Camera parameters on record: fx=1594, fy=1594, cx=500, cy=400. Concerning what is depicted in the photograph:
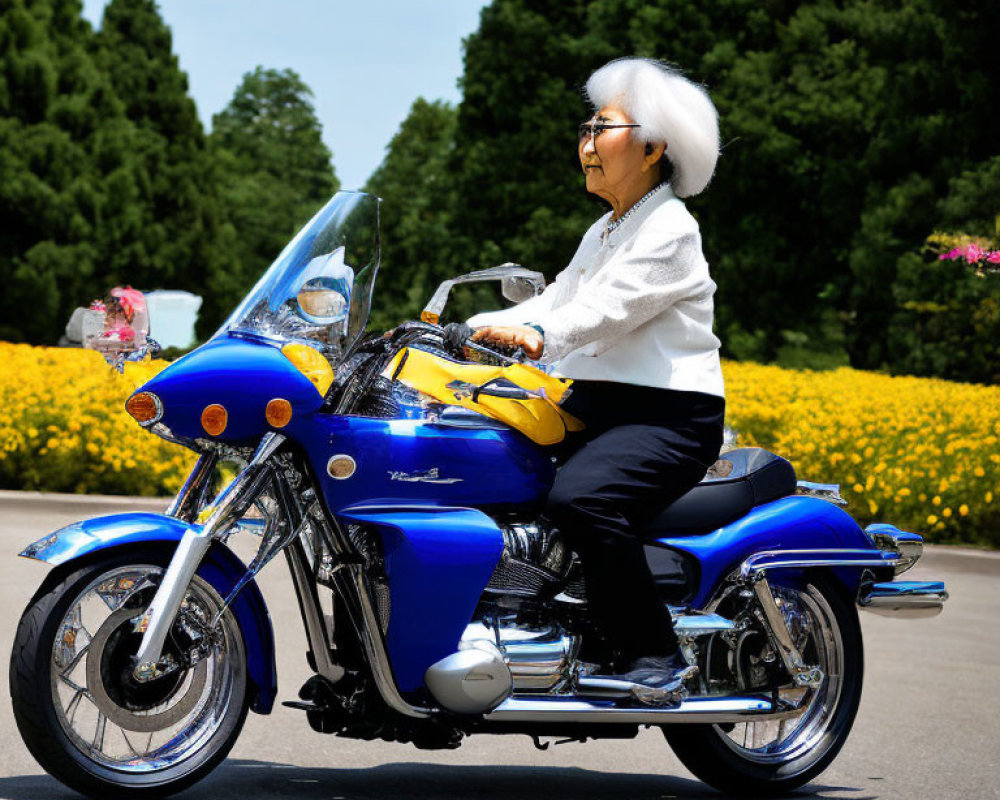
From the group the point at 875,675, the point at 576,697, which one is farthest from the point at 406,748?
the point at 875,675

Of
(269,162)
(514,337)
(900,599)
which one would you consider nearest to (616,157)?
(514,337)

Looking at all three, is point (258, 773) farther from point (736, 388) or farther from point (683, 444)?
point (736, 388)

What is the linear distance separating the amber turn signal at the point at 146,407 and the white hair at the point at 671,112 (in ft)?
5.44

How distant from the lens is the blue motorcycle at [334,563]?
4250 millimetres

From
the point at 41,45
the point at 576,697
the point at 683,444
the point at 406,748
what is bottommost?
the point at 406,748

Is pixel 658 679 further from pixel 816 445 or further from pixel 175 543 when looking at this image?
pixel 816 445

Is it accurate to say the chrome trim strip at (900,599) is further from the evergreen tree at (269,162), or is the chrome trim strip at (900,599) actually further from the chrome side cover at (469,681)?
the evergreen tree at (269,162)

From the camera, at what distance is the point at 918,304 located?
2398cm

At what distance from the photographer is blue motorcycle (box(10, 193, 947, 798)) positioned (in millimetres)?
4250

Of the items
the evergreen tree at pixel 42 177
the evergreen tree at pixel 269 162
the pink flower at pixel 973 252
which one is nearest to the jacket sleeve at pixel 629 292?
the pink flower at pixel 973 252

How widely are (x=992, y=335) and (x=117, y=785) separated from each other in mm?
19954

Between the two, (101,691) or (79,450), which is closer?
(101,691)

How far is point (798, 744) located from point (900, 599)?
59 centimetres

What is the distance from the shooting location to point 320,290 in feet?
14.7
